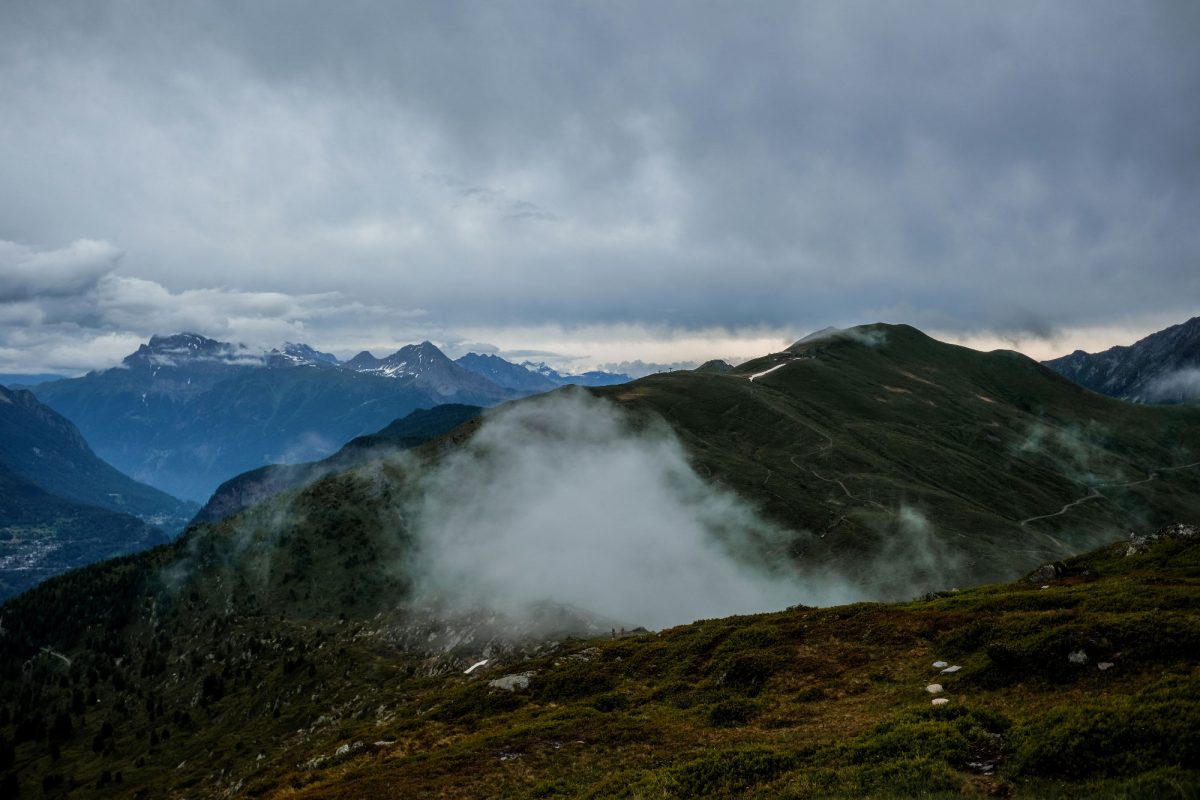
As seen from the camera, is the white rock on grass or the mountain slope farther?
the white rock on grass

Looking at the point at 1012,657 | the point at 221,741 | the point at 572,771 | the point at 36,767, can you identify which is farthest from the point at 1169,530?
the point at 36,767

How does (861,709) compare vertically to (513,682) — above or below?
above

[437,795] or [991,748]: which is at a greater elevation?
[991,748]

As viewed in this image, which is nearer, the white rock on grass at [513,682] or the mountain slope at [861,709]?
the mountain slope at [861,709]

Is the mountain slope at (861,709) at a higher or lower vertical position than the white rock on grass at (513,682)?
higher

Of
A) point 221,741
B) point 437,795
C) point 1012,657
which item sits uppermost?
point 1012,657

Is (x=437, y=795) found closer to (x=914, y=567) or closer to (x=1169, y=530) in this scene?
(x=1169, y=530)

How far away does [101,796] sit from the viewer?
490 feet

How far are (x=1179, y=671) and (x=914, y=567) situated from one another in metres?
183

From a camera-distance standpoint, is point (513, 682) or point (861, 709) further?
point (513, 682)

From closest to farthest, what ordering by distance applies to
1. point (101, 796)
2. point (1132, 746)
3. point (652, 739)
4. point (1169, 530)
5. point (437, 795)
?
point (1132, 746) → point (437, 795) → point (652, 739) → point (1169, 530) → point (101, 796)

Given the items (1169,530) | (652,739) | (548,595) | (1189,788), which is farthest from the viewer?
(548,595)

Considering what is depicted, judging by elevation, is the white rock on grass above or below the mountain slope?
below

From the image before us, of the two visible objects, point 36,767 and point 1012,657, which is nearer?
point 1012,657
